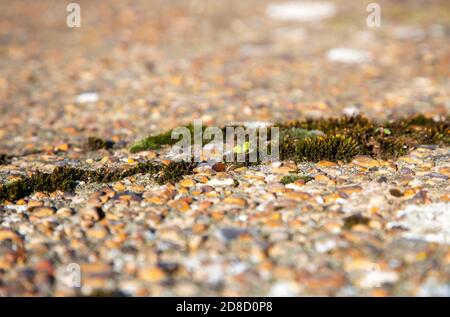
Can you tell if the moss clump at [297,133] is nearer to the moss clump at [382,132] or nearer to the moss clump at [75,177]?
the moss clump at [382,132]

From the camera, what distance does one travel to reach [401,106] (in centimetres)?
1239

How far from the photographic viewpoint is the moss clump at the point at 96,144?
10.4 metres

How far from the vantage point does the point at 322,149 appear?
351 inches

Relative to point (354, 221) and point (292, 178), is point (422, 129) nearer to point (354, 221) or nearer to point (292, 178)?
point (292, 178)

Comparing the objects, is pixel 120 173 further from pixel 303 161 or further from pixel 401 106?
pixel 401 106

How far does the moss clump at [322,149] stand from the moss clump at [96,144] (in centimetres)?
344

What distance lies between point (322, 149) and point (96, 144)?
4267mm

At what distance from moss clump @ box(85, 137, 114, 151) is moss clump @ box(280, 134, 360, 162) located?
3.44m

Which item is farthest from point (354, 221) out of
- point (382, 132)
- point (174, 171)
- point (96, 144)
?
point (96, 144)

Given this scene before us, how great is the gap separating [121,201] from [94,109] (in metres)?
5.70

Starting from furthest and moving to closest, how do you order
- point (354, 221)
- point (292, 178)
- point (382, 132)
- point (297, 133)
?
point (297, 133) < point (382, 132) < point (292, 178) < point (354, 221)

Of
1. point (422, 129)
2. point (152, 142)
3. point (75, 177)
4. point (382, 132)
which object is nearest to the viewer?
point (75, 177)

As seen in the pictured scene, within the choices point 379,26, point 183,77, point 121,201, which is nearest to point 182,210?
point 121,201
